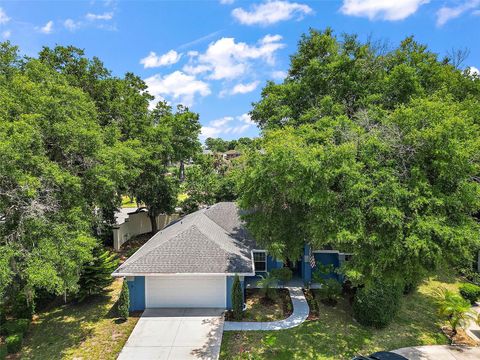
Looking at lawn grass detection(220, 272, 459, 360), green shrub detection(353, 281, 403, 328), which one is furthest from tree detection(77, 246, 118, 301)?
green shrub detection(353, 281, 403, 328)

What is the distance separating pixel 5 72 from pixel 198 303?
15.0 meters

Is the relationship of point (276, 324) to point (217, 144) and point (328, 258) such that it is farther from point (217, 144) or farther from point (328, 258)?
point (217, 144)

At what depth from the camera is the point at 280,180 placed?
A: 11633mm

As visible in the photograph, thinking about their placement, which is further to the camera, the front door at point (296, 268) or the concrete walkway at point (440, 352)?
the front door at point (296, 268)

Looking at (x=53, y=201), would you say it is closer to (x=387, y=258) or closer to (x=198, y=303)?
(x=198, y=303)

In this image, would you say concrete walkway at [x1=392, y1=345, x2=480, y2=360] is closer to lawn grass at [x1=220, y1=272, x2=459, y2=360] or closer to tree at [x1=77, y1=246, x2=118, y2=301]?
lawn grass at [x1=220, y1=272, x2=459, y2=360]

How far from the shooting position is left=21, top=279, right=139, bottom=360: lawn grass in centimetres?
1149

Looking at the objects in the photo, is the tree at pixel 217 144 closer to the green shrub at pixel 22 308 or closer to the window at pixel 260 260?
the window at pixel 260 260

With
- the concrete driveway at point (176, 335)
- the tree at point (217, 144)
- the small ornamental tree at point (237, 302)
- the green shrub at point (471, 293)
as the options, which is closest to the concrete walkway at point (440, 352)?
the green shrub at point (471, 293)

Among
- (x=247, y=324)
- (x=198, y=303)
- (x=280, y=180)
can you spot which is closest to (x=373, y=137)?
(x=280, y=180)

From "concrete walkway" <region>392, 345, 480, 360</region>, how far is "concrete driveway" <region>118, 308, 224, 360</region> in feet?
22.6

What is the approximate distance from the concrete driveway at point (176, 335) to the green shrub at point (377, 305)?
5.99 m

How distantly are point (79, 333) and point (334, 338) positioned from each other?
1033 cm

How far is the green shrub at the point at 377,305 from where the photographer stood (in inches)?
505
